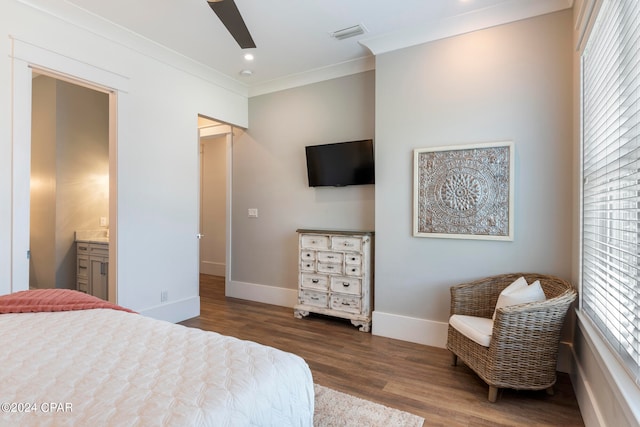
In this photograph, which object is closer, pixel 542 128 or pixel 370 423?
pixel 370 423

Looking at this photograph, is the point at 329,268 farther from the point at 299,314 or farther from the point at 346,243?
the point at 299,314

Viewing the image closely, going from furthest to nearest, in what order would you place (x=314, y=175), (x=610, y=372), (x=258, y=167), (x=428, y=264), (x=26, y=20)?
(x=258, y=167) < (x=314, y=175) < (x=428, y=264) < (x=26, y=20) < (x=610, y=372)

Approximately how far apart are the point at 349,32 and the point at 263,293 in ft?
11.0

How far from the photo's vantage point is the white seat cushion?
2293 millimetres

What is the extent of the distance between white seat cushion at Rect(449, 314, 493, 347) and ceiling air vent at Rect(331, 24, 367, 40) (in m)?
2.69

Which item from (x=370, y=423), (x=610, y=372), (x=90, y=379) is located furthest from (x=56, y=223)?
(x=610, y=372)

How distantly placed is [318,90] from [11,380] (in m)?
3.87

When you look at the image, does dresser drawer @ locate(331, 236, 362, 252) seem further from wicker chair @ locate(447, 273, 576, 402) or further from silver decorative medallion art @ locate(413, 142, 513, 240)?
wicker chair @ locate(447, 273, 576, 402)

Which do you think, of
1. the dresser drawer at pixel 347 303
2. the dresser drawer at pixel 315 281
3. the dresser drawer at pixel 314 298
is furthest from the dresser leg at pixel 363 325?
the dresser drawer at pixel 315 281

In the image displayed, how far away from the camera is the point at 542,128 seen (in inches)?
106

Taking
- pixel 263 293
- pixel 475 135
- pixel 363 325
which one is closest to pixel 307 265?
pixel 363 325

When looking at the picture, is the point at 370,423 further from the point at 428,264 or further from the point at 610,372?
the point at 428,264

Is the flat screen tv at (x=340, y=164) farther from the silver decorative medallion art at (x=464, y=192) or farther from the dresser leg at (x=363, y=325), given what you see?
the dresser leg at (x=363, y=325)

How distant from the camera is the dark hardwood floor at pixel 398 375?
2.08 m
